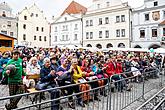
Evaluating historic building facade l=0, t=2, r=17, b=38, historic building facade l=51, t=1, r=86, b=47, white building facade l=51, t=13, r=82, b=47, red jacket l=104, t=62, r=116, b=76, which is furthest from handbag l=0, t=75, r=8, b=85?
historic building facade l=0, t=2, r=17, b=38

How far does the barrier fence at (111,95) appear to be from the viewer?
404 cm

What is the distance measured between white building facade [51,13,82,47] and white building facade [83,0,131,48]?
1813mm

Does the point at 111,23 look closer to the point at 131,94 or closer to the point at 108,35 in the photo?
the point at 108,35

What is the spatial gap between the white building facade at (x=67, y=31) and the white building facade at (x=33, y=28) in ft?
10.2

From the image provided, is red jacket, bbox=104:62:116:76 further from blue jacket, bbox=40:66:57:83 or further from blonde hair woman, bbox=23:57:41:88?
blue jacket, bbox=40:66:57:83

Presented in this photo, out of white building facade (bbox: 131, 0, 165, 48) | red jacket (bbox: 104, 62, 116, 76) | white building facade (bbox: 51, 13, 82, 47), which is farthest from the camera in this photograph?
white building facade (bbox: 51, 13, 82, 47)

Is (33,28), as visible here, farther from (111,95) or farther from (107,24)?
(111,95)

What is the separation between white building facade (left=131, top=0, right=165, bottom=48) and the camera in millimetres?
A: 36812

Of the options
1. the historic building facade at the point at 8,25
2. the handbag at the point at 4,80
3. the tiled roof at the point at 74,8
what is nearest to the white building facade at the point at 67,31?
the tiled roof at the point at 74,8

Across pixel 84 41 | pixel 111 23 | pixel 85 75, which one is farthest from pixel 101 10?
pixel 85 75

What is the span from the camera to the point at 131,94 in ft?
23.9

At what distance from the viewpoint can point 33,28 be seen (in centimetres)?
5731

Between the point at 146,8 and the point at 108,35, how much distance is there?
9296 millimetres

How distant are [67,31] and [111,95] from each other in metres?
47.3
